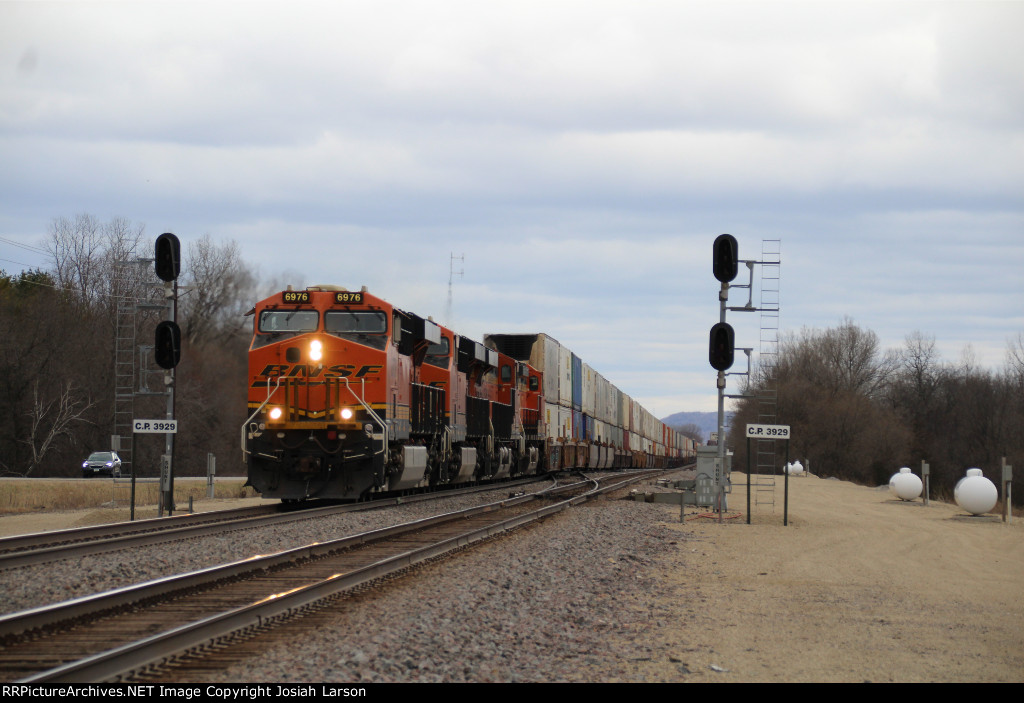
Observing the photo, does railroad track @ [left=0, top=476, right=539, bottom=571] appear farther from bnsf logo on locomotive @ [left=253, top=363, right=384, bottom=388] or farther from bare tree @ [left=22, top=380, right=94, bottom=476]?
bare tree @ [left=22, top=380, right=94, bottom=476]

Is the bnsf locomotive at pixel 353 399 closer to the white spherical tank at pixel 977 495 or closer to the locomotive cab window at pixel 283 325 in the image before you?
the locomotive cab window at pixel 283 325

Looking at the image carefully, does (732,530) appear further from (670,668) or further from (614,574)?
(670,668)

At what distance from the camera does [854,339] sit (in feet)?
312

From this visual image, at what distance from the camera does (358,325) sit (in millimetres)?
19109

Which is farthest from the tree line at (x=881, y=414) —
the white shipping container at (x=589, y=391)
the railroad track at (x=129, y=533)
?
the railroad track at (x=129, y=533)

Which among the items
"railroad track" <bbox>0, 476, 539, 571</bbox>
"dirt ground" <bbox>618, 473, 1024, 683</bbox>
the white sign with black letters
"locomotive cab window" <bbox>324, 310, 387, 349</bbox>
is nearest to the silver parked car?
the white sign with black letters

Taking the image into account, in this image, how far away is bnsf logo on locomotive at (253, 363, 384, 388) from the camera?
1856cm

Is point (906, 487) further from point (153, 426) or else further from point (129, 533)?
point (129, 533)

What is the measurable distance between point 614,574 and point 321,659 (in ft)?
17.6

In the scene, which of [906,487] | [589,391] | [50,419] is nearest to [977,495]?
[906,487]

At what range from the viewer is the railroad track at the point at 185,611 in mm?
6203

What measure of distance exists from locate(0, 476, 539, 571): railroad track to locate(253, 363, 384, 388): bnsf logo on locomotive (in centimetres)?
247
